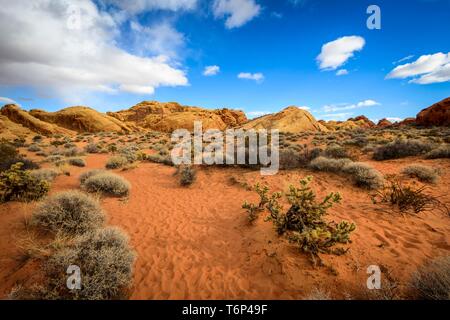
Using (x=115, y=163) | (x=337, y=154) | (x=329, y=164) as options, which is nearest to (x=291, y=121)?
(x=337, y=154)

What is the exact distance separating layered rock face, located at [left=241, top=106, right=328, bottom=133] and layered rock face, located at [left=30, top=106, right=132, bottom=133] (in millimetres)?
22048

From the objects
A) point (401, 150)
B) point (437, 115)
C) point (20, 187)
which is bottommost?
point (20, 187)

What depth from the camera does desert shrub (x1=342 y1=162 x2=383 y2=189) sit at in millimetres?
6957

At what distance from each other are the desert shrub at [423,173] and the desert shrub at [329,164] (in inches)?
77.5

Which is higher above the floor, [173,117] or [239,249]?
[173,117]

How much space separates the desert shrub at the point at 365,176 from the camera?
6.96m

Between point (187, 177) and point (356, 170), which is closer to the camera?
point (356, 170)

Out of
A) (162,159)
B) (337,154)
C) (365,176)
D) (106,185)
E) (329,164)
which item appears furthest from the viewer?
(162,159)

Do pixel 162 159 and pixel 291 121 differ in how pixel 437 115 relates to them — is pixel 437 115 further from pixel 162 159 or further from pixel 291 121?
pixel 162 159

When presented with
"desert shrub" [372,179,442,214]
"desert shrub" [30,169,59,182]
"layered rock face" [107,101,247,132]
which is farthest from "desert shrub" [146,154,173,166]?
"layered rock face" [107,101,247,132]

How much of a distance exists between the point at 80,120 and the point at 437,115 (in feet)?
173

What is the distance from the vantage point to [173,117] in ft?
128

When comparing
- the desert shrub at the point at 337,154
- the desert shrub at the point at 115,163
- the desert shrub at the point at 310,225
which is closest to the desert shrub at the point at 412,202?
the desert shrub at the point at 310,225

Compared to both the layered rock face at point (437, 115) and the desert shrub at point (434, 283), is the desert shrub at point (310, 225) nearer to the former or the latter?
the desert shrub at point (434, 283)
